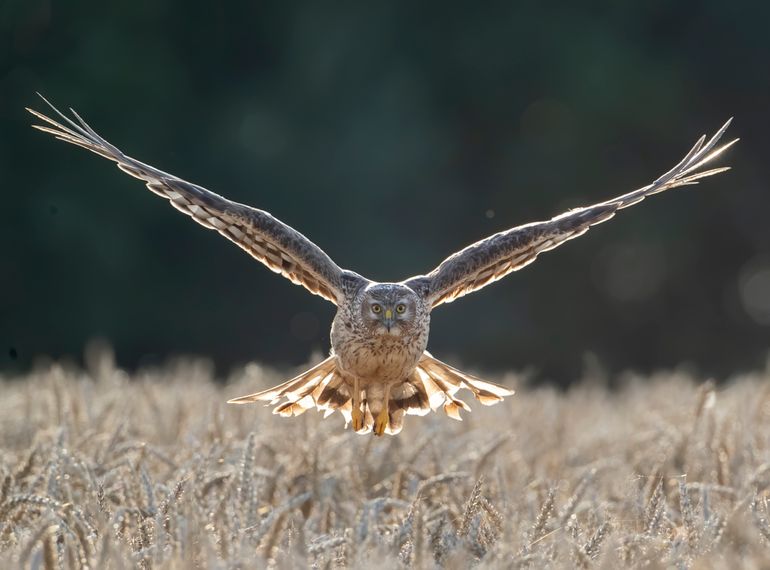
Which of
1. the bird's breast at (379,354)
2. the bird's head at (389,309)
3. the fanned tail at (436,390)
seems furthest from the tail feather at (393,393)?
the bird's head at (389,309)

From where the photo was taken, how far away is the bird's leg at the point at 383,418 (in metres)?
4.61

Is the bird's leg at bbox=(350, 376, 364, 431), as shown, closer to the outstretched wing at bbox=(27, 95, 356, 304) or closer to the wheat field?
the wheat field

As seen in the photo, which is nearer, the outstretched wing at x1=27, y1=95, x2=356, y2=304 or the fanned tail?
the outstretched wing at x1=27, y1=95, x2=356, y2=304

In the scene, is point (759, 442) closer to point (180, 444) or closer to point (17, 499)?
point (180, 444)

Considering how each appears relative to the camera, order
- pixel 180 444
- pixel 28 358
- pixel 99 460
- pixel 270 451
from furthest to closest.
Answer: pixel 28 358
pixel 180 444
pixel 270 451
pixel 99 460

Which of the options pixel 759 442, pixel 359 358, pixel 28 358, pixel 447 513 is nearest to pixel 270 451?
pixel 359 358

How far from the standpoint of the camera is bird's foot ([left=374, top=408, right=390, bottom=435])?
4594mm

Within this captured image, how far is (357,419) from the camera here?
4715 mm

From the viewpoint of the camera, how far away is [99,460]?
409 centimetres

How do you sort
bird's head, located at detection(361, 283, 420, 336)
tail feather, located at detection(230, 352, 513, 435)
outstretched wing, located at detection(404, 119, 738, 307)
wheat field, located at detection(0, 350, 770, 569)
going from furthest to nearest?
outstretched wing, located at detection(404, 119, 738, 307) < tail feather, located at detection(230, 352, 513, 435) < bird's head, located at detection(361, 283, 420, 336) < wheat field, located at detection(0, 350, 770, 569)

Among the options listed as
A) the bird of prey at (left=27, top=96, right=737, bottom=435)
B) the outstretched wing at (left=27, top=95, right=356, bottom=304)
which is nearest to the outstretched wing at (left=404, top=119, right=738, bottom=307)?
the bird of prey at (left=27, top=96, right=737, bottom=435)

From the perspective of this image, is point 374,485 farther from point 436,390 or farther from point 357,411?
point 436,390

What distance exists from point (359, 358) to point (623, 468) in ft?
3.95

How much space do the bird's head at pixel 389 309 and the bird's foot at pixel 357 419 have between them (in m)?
0.35
